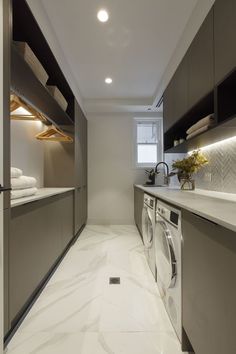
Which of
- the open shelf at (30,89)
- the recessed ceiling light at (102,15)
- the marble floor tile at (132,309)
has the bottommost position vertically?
the marble floor tile at (132,309)

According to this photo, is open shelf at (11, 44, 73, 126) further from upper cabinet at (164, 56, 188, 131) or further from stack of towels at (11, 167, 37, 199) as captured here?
upper cabinet at (164, 56, 188, 131)

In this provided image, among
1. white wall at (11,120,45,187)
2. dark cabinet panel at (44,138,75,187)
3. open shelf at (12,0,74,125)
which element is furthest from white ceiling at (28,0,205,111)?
dark cabinet panel at (44,138,75,187)

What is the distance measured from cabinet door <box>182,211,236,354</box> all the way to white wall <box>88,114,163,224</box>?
11.0 feet

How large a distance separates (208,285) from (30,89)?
2.02 m

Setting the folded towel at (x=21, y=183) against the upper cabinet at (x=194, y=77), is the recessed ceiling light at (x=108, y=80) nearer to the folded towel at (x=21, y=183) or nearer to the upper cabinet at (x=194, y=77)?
the upper cabinet at (x=194, y=77)

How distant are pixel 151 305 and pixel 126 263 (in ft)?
2.69

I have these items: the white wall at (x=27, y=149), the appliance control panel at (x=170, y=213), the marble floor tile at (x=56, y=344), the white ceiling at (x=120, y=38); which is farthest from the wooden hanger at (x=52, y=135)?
the marble floor tile at (x=56, y=344)

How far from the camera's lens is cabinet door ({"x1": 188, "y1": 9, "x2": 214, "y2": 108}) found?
4.81 feet

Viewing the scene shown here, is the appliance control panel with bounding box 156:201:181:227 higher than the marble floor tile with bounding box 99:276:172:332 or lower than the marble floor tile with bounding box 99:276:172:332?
higher

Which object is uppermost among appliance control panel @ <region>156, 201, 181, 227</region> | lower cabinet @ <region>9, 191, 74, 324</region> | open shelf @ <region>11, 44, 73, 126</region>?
open shelf @ <region>11, 44, 73, 126</region>

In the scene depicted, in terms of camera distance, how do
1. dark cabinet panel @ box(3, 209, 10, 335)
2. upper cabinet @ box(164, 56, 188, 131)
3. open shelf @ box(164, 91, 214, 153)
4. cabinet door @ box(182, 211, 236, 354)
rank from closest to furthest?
cabinet door @ box(182, 211, 236, 354), dark cabinet panel @ box(3, 209, 10, 335), open shelf @ box(164, 91, 214, 153), upper cabinet @ box(164, 56, 188, 131)

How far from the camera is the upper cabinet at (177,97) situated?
204 centimetres

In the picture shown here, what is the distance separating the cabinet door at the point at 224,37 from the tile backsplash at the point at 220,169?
703mm

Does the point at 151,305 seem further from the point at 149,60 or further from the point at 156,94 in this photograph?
the point at 156,94
